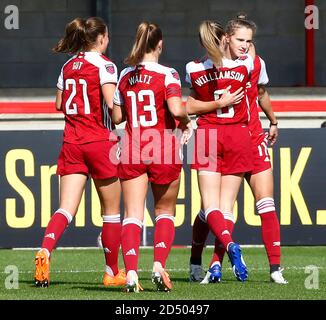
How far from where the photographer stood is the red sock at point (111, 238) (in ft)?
34.0

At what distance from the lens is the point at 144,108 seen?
9422 millimetres

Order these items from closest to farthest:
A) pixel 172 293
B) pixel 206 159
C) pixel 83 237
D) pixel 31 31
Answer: pixel 172 293 < pixel 206 159 < pixel 83 237 < pixel 31 31

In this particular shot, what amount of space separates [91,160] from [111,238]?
2.02 ft

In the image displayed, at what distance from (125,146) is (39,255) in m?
1.05

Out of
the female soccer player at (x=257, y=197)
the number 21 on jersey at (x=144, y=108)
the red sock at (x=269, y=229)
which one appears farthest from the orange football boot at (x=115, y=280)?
the number 21 on jersey at (x=144, y=108)

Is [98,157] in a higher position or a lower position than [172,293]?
higher

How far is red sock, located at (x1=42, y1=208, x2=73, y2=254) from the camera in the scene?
1008 centimetres

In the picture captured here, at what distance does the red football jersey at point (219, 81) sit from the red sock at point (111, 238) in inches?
37.6

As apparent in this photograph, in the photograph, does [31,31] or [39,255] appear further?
[31,31]

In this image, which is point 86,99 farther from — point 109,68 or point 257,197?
point 257,197

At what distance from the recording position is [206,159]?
33.5ft
